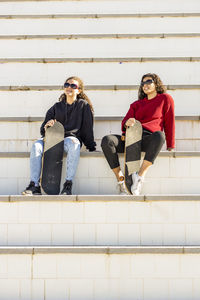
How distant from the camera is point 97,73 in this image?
610 centimetres

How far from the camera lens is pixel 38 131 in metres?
5.34

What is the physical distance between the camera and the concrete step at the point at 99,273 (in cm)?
399

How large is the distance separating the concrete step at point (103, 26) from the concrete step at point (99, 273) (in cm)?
376

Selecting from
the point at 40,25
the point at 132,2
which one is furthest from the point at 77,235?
the point at 132,2

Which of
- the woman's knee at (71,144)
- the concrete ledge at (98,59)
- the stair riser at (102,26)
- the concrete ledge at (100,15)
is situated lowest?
the woman's knee at (71,144)

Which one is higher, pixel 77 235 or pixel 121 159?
pixel 121 159

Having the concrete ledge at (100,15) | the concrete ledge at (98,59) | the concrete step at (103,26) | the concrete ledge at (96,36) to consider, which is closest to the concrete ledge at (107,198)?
the concrete ledge at (98,59)

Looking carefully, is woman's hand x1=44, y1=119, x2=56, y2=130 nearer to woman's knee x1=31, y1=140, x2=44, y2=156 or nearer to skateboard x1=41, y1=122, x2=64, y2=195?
skateboard x1=41, y1=122, x2=64, y2=195

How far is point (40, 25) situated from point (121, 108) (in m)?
2.19

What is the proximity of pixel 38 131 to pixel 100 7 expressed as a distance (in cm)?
278

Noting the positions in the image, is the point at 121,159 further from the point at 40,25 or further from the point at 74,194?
the point at 40,25

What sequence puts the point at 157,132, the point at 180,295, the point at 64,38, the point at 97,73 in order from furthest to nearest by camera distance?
the point at 64,38 < the point at 97,73 < the point at 157,132 < the point at 180,295

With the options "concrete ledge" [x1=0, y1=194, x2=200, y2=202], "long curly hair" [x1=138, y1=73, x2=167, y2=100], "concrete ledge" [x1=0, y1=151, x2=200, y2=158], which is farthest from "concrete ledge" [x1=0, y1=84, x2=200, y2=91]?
"concrete ledge" [x1=0, y1=194, x2=200, y2=202]

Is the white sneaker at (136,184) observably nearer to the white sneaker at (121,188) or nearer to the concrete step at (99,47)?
the white sneaker at (121,188)
